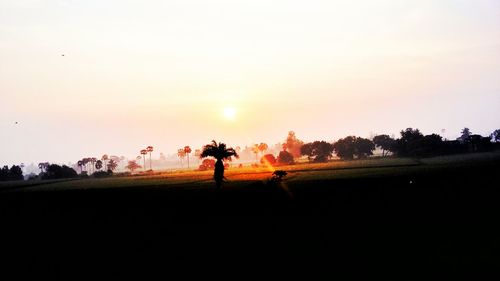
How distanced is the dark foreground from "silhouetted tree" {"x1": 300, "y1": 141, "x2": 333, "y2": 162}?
138334 mm

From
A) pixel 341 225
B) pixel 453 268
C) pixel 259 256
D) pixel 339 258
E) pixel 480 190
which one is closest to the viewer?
pixel 453 268

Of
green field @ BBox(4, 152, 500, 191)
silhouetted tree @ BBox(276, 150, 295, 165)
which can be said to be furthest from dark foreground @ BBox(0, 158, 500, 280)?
silhouetted tree @ BBox(276, 150, 295, 165)

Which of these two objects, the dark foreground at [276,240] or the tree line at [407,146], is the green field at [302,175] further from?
the tree line at [407,146]

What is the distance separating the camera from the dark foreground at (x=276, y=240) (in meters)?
16.1

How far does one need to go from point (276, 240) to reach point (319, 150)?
518ft

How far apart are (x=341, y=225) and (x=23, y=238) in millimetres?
19728

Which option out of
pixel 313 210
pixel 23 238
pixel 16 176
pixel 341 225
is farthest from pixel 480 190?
pixel 16 176

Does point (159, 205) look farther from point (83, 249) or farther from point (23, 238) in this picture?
point (83, 249)

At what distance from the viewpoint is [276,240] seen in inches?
824

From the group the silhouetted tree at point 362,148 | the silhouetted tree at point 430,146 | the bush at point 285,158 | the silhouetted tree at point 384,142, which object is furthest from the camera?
the silhouetted tree at point 384,142

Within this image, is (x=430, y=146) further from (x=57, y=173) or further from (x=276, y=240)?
(x=57, y=173)

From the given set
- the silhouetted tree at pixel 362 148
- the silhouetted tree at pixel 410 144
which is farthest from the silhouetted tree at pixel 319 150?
the silhouetted tree at pixel 410 144

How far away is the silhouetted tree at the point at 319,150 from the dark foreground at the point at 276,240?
454 feet

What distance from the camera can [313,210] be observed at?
2942 cm
